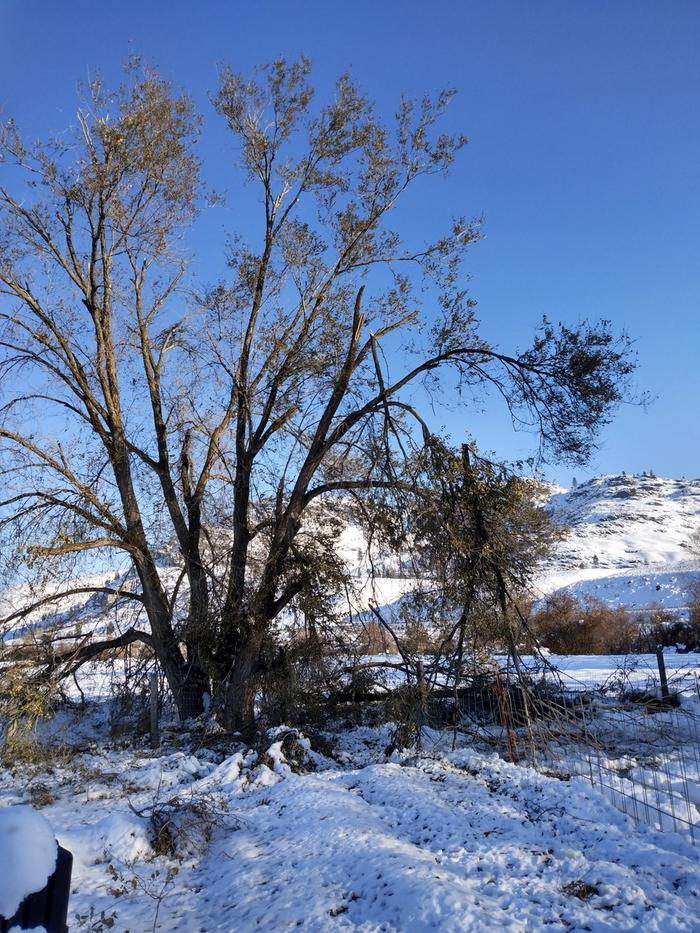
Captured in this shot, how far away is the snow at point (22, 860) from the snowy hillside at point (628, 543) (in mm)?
8972

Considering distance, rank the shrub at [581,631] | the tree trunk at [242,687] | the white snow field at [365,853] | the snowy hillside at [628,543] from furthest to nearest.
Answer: the snowy hillside at [628,543]
the shrub at [581,631]
the tree trunk at [242,687]
the white snow field at [365,853]

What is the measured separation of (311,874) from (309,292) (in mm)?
9702

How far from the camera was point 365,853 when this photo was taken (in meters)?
4.97

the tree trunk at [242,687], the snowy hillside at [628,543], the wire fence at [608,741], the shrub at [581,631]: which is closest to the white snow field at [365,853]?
the wire fence at [608,741]

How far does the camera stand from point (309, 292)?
40.1ft

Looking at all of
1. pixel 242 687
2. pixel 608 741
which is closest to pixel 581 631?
pixel 608 741

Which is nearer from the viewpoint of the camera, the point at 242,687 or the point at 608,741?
the point at 608,741

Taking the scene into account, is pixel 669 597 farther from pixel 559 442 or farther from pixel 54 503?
pixel 54 503

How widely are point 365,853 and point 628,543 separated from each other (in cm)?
9626

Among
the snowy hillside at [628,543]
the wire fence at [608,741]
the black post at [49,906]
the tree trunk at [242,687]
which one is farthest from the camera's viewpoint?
the snowy hillside at [628,543]

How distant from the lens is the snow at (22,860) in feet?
4.99

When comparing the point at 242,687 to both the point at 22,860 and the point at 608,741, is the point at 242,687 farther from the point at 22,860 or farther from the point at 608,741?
the point at 22,860

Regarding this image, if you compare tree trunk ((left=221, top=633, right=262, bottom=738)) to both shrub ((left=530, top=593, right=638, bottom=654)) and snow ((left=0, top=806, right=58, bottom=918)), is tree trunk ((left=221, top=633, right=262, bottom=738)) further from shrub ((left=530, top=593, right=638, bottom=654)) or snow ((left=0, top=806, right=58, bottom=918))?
shrub ((left=530, top=593, right=638, bottom=654))

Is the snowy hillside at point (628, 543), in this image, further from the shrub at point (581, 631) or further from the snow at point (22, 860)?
the snow at point (22, 860)
